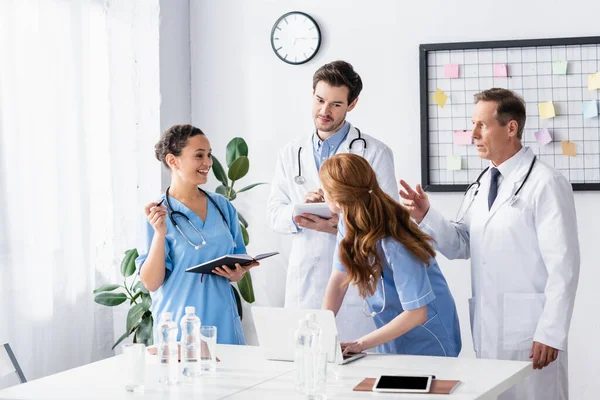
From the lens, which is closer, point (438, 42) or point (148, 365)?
point (148, 365)

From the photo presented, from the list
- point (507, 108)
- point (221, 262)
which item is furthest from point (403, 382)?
point (507, 108)

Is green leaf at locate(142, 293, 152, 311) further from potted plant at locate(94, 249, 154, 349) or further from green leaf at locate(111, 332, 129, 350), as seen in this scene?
green leaf at locate(111, 332, 129, 350)

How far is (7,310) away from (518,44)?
8.77 ft

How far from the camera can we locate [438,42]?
13.9 feet

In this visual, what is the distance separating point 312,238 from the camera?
10.7ft

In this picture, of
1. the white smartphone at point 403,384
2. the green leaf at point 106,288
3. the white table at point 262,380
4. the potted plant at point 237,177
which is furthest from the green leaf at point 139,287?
the white smartphone at point 403,384

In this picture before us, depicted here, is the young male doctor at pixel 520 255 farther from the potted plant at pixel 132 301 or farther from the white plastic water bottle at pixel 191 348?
the potted plant at pixel 132 301

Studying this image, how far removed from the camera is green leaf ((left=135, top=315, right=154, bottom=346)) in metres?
3.98

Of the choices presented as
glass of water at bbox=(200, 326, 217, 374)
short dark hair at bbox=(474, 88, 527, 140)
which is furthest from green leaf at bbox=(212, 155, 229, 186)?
glass of water at bbox=(200, 326, 217, 374)

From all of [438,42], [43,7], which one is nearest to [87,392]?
[43,7]

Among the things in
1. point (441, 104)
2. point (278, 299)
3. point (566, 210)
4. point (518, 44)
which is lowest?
point (278, 299)

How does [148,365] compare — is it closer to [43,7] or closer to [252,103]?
[43,7]

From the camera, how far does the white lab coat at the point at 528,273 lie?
2764 mm

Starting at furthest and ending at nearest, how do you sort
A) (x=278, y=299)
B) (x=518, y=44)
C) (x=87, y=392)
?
(x=278, y=299), (x=518, y=44), (x=87, y=392)
